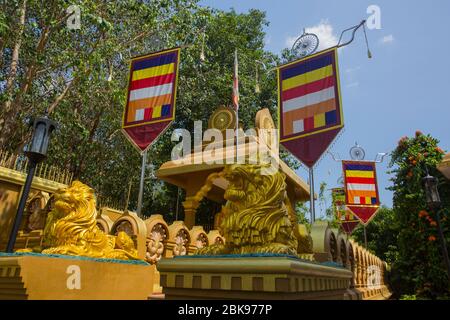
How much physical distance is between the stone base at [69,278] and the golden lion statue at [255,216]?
169cm

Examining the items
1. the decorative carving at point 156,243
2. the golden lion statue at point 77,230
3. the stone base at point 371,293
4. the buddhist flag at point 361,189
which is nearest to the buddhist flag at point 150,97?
the decorative carving at point 156,243

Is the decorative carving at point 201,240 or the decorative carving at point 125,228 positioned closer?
the decorative carving at point 125,228

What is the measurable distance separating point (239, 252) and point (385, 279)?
13.1 meters

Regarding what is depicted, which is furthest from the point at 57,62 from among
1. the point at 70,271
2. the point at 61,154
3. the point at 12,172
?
the point at 70,271

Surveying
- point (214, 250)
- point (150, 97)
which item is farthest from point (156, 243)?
point (150, 97)

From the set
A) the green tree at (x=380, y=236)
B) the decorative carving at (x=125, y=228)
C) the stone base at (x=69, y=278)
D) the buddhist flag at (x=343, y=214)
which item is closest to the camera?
the stone base at (x=69, y=278)

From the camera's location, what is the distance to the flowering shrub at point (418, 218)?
838 centimetres

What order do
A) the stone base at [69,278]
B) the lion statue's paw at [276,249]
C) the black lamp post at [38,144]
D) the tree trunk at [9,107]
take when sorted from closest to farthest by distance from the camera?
the lion statue's paw at [276,249] < the stone base at [69,278] < the black lamp post at [38,144] < the tree trunk at [9,107]

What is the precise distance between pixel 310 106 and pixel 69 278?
540 centimetres

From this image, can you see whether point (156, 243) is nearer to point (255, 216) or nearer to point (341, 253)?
point (255, 216)

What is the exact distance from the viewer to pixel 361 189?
456 inches

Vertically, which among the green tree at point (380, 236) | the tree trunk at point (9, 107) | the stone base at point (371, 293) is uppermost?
the tree trunk at point (9, 107)

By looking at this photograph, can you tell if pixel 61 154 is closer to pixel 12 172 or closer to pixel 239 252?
pixel 12 172

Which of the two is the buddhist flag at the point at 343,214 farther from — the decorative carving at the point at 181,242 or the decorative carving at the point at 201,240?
the decorative carving at the point at 181,242
